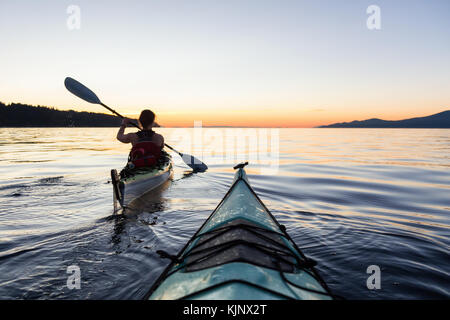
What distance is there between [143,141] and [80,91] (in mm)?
3442

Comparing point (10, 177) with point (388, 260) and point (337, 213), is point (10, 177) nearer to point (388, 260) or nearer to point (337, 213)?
point (337, 213)

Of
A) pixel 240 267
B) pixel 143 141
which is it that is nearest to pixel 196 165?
pixel 143 141

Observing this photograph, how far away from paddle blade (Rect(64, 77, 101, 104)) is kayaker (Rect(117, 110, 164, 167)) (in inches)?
96.0

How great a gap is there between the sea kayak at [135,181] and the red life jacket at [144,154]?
0.68 ft

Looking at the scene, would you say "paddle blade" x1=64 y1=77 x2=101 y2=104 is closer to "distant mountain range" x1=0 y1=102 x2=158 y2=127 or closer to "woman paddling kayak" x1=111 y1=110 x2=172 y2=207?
"woman paddling kayak" x1=111 y1=110 x2=172 y2=207

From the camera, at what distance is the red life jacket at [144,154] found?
733cm

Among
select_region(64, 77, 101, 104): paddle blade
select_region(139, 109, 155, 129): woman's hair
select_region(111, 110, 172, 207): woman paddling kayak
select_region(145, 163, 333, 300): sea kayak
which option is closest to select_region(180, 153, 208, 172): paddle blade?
select_region(111, 110, 172, 207): woman paddling kayak

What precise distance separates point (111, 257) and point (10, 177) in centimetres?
842

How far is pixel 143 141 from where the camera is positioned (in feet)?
24.4

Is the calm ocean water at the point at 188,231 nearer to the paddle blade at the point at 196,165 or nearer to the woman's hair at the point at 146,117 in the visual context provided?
the woman's hair at the point at 146,117

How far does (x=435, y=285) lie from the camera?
9.82 feet

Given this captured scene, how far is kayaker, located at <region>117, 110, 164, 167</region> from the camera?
23.7 ft

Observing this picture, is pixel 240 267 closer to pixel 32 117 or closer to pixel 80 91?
pixel 80 91
